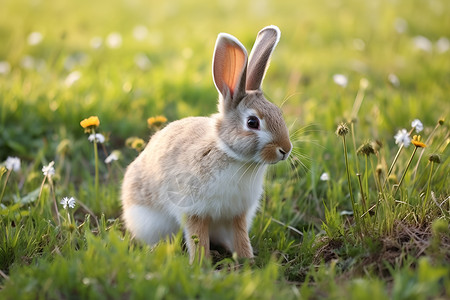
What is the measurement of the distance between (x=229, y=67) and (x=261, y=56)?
0.22 metres

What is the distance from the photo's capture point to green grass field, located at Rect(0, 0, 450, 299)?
9.53 ft

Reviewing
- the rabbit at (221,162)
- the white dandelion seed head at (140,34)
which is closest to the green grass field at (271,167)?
the white dandelion seed head at (140,34)

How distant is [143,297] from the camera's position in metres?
2.65

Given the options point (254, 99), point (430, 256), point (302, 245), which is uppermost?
point (254, 99)

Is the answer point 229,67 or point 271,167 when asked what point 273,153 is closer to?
point 229,67

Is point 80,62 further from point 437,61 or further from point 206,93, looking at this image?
point 437,61

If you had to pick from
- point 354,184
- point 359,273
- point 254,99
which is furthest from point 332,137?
point 359,273

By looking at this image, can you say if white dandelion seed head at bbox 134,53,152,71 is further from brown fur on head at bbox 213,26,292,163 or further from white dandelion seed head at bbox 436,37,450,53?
white dandelion seed head at bbox 436,37,450,53

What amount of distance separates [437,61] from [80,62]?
4602 mm

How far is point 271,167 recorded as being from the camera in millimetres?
4809

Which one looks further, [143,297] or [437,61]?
[437,61]

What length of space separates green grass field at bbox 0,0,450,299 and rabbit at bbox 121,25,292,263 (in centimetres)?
24

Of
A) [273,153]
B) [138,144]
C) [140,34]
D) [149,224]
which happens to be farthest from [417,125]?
[140,34]

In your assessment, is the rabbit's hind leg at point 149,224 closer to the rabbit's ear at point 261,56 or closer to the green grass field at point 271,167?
the green grass field at point 271,167
